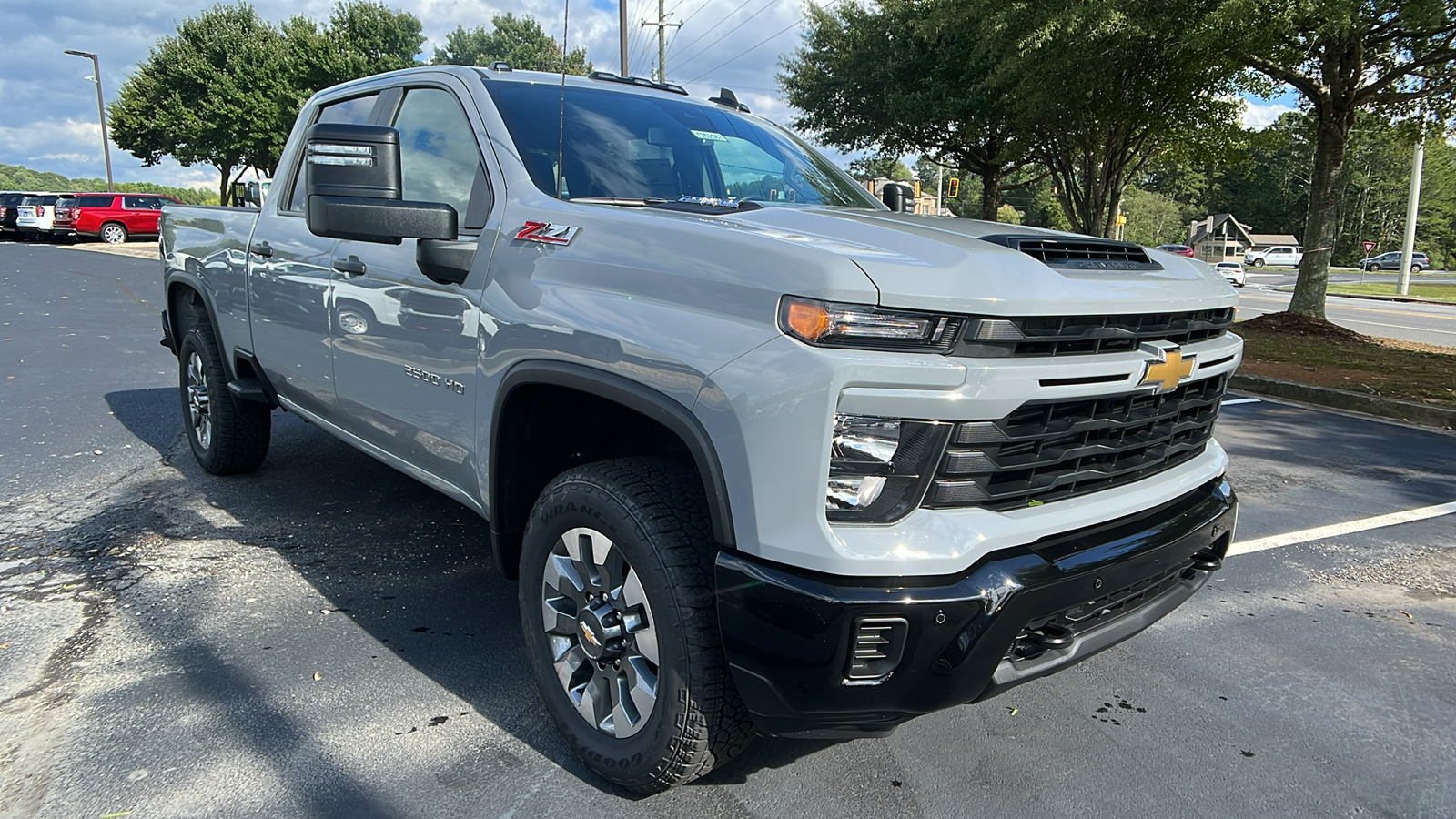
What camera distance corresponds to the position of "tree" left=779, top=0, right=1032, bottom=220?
63.0 ft

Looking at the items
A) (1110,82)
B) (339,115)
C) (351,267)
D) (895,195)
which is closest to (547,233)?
(351,267)

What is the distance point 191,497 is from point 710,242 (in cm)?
393

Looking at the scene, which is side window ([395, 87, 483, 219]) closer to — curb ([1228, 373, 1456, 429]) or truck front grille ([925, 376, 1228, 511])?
truck front grille ([925, 376, 1228, 511])

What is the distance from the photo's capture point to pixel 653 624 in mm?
2232

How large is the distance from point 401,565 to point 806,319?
2.72 meters

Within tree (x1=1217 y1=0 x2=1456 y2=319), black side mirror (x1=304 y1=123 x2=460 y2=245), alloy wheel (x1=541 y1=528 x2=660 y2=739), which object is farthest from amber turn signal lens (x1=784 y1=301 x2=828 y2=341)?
tree (x1=1217 y1=0 x2=1456 y2=319)

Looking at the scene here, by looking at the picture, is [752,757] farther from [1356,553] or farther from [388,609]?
[1356,553]

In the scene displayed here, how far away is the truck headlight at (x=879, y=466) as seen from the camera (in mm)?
1928

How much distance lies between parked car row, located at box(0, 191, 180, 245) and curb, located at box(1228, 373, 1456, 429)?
3316 centimetres

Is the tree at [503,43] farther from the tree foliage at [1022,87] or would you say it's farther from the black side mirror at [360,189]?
the black side mirror at [360,189]

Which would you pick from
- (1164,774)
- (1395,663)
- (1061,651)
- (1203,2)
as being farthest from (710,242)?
(1203,2)

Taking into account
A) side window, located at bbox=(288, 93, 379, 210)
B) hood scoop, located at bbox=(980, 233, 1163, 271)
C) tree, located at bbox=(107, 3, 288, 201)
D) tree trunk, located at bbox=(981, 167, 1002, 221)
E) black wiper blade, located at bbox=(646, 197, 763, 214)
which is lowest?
hood scoop, located at bbox=(980, 233, 1163, 271)

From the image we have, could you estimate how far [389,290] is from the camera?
321 centimetres

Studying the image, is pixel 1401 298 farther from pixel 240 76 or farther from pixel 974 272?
pixel 240 76
